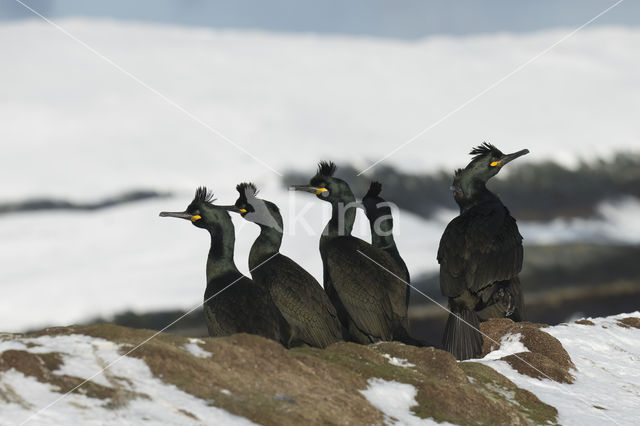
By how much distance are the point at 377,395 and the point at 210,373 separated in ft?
4.46

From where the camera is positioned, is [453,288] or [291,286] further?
[453,288]

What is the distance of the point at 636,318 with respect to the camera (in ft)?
41.0

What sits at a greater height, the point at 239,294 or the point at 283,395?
the point at 239,294

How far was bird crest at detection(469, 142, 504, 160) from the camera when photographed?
1124 centimetres

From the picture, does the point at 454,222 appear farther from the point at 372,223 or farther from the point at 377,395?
the point at 377,395

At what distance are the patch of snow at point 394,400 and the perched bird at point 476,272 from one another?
10.3 feet

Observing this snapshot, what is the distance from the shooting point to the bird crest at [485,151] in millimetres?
11242

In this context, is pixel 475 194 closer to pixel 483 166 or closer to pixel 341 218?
pixel 483 166

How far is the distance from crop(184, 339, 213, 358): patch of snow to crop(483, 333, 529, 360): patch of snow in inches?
157

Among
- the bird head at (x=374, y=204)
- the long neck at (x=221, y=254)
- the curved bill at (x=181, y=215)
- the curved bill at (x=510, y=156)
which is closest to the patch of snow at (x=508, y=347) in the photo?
the bird head at (x=374, y=204)

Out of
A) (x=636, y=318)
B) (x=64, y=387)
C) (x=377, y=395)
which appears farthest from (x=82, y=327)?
(x=636, y=318)

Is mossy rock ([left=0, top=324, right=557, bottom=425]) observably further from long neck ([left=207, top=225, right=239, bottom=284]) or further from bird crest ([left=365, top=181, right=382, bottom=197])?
bird crest ([left=365, top=181, right=382, bottom=197])

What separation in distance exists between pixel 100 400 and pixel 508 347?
5.59 meters

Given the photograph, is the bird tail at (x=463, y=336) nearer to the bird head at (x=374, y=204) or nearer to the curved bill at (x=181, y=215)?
the bird head at (x=374, y=204)
